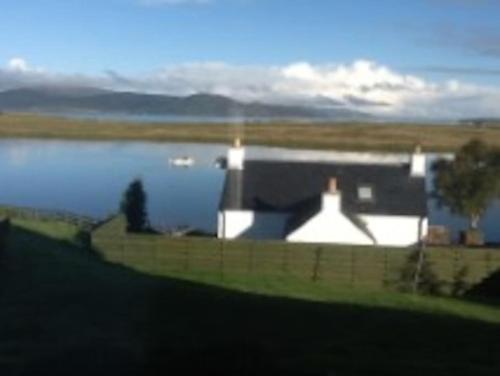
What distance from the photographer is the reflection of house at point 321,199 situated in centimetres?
4331

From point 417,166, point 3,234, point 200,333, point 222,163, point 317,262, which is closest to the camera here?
point 200,333

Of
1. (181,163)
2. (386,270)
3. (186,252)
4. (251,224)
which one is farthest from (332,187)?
(181,163)

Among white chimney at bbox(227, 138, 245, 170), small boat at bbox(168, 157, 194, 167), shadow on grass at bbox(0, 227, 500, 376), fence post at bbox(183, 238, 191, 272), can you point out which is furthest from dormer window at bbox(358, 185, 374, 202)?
small boat at bbox(168, 157, 194, 167)

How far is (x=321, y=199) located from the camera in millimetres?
41438

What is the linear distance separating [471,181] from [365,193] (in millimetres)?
17177

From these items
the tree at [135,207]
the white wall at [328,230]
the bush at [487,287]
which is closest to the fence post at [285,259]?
the white wall at [328,230]

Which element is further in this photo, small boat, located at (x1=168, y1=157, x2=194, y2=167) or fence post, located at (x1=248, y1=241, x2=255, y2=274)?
small boat, located at (x1=168, y1=157, x2=194, y2=167)

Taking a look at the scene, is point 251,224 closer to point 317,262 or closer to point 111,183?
point 317,262

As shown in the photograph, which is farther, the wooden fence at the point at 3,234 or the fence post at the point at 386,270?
the fence post at the point at 386,270

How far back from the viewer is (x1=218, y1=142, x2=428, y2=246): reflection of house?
142 feet

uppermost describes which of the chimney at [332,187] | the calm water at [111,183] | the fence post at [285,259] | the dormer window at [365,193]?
the chimney at [332,187]

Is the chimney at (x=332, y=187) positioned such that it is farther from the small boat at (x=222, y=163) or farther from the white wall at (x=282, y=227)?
the small boat at (x=222, y=163)

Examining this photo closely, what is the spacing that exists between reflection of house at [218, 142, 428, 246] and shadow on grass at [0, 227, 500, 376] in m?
15.2

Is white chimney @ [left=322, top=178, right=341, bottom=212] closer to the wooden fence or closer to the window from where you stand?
the window
